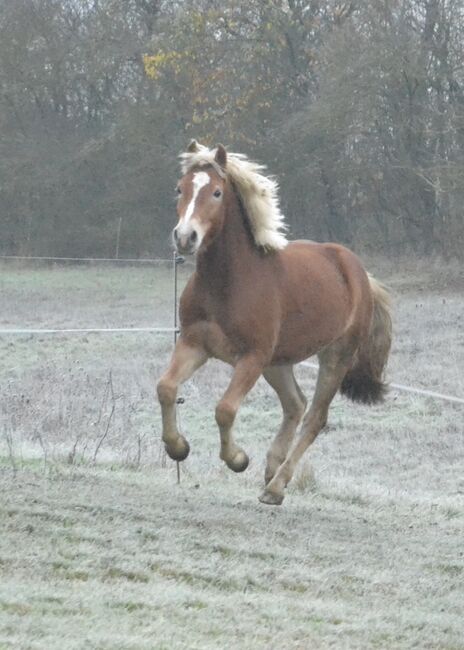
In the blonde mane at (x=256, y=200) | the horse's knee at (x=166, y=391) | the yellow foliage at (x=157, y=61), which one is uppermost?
the yellow foliage at (x=157, y=61)

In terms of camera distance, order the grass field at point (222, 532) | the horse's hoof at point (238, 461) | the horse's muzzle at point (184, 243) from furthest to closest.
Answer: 1. the horse's hoof at point (238, 461)
2. the horse's muzzle at point (184, 243)
3. the grass field at point (222, 532)

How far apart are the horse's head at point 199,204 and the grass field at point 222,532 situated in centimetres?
151

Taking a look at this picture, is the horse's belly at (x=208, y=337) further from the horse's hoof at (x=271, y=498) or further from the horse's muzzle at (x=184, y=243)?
the horse's hoof at (x=271, y=498)

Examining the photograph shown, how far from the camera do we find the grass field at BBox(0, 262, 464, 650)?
5.53m

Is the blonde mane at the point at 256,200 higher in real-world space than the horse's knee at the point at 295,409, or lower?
higher

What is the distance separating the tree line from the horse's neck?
22.6 meters

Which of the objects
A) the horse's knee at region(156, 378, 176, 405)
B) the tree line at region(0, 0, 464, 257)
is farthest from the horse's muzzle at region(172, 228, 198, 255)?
the tree line at region(0, 0, 464, 257)

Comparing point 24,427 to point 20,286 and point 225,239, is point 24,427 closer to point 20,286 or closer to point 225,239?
point 225,239

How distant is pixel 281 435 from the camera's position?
381 inches

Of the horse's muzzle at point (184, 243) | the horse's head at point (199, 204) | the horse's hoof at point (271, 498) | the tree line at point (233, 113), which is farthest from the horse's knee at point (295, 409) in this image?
the tree line at point (233, 113)

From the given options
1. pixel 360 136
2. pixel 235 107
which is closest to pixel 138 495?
pixel 360 136

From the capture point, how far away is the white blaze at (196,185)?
26.2 feet

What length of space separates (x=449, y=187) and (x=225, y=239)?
23.2 metres

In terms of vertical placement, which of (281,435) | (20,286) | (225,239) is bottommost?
(20,286)
